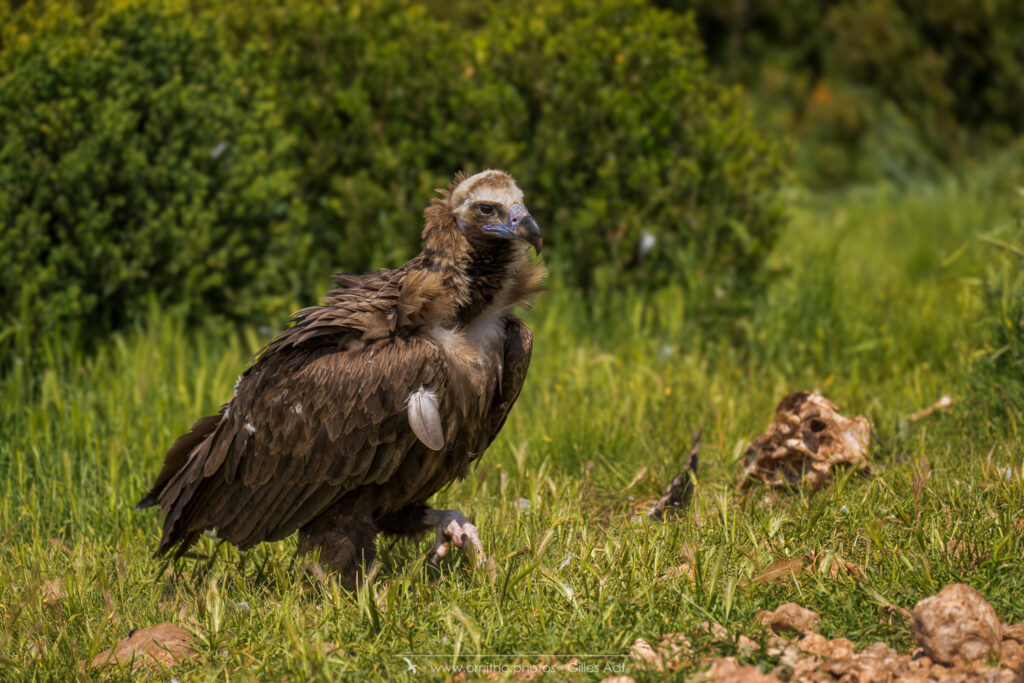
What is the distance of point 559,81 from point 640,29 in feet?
1.86

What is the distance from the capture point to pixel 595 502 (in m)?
4.52

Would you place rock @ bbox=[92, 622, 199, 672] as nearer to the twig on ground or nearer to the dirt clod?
the dirt clod

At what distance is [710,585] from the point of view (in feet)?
10.2

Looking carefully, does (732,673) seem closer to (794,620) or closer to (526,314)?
(794,620)

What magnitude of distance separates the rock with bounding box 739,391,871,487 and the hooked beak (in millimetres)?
1417

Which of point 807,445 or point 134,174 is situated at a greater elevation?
point 134,174

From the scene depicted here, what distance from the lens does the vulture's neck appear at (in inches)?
144

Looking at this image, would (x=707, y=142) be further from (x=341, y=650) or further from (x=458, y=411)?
(x=341, y=650)

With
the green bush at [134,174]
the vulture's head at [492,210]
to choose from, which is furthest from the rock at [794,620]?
the green bush at [134,174]

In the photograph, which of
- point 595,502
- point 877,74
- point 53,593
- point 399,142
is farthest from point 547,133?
point 877,74

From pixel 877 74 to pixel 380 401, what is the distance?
987 centimetres

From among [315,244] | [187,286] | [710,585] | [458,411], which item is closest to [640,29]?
[315,244]

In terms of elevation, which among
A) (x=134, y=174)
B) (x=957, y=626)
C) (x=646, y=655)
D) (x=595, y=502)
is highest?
(x=134, y=174)

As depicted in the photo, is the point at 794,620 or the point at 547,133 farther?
the point at 547,133
